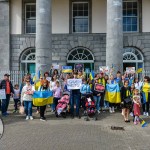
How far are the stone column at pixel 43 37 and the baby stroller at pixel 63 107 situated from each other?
561cm

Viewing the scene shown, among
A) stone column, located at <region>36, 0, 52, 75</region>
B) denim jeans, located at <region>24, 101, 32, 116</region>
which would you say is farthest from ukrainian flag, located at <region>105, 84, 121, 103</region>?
stone column, located at <region>36, 0, 52, 75</region>

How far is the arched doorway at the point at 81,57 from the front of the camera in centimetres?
2370

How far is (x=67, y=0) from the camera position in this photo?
77.6ft

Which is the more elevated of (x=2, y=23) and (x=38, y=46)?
(x=2, y=23)

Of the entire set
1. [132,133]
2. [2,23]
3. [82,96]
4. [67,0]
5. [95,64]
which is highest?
[67,0]

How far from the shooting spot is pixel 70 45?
931 inches

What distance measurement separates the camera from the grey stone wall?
23.2 meters

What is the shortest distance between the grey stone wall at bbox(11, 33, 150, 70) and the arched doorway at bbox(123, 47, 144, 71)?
0.34 metres

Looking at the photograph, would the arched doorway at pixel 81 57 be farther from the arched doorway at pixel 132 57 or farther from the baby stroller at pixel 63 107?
the baby stroller at pixel 63 107

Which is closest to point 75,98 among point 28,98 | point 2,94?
point 28,98

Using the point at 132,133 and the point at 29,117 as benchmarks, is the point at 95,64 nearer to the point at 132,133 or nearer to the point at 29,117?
the point at 29,117

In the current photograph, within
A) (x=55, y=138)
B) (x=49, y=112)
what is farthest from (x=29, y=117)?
(x=55, y=138)

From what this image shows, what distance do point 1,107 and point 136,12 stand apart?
14206mm

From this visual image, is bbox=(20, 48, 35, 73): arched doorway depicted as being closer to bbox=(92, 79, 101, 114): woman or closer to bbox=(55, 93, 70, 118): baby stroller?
bbox=(92, 79, 101, 114): woman
